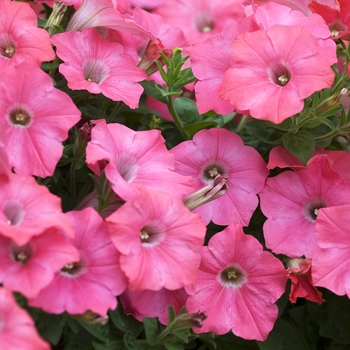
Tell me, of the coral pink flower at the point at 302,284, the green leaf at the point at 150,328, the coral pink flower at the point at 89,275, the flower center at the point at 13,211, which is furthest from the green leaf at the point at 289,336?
the flower center at the point at 13,211

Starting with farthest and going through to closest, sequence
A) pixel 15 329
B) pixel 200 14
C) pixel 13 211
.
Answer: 1. pixel 200 14
2. pixel 13 211
3. pixel 15 329

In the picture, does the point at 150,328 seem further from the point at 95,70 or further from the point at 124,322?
the point at 95,70

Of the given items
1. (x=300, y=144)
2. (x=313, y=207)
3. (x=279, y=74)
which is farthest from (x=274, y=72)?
(x=313, y=207)

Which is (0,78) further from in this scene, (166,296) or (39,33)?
(166,296)

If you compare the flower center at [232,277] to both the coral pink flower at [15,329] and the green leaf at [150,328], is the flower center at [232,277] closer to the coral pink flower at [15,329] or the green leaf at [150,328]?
the green leaf at [150,328]

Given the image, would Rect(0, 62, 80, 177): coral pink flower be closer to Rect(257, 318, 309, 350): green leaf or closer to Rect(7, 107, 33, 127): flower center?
Rect(7, 107, 33, 127): flower center

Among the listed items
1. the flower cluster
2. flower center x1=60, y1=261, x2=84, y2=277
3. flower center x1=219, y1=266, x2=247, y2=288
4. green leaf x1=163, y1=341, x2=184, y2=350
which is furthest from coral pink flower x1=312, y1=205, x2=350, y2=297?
flower center x1=60, y1=261, x2=84, y2=277

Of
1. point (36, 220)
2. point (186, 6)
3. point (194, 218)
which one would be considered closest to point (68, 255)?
point (36, 220)
